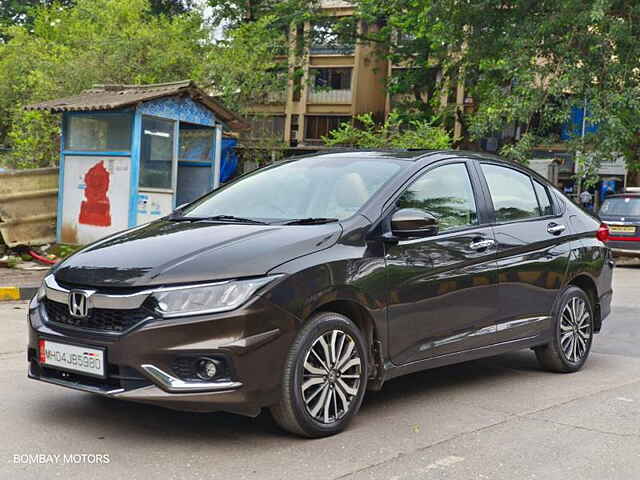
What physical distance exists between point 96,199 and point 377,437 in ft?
31.2

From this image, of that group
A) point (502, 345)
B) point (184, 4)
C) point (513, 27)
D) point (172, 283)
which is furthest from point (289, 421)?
point (184, 4)

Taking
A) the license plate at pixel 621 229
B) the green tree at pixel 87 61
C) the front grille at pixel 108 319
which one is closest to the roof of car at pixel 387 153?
the front grille at pixel 108 319

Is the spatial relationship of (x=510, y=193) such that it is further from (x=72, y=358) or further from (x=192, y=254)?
(x=72, y=358)

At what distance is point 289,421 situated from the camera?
4.37 m

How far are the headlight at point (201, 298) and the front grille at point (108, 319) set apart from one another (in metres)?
A: 0.09

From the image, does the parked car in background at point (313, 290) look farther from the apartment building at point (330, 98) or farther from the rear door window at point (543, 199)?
the apartment building at point (330, 98)

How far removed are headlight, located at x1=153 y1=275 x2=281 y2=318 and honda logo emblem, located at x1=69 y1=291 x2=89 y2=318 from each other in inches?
15.8

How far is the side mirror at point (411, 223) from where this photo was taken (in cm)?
491

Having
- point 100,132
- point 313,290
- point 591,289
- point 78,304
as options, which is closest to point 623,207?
point 100,132

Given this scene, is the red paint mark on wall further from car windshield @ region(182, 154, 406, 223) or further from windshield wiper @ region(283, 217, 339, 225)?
windshield wiper @ region(283, 217, 339, 225)

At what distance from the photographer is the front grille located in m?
4.12

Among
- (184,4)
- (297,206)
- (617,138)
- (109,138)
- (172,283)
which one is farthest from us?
(184,4)

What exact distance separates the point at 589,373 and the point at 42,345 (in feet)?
13.9

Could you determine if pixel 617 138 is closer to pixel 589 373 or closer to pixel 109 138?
pixel 109 138
